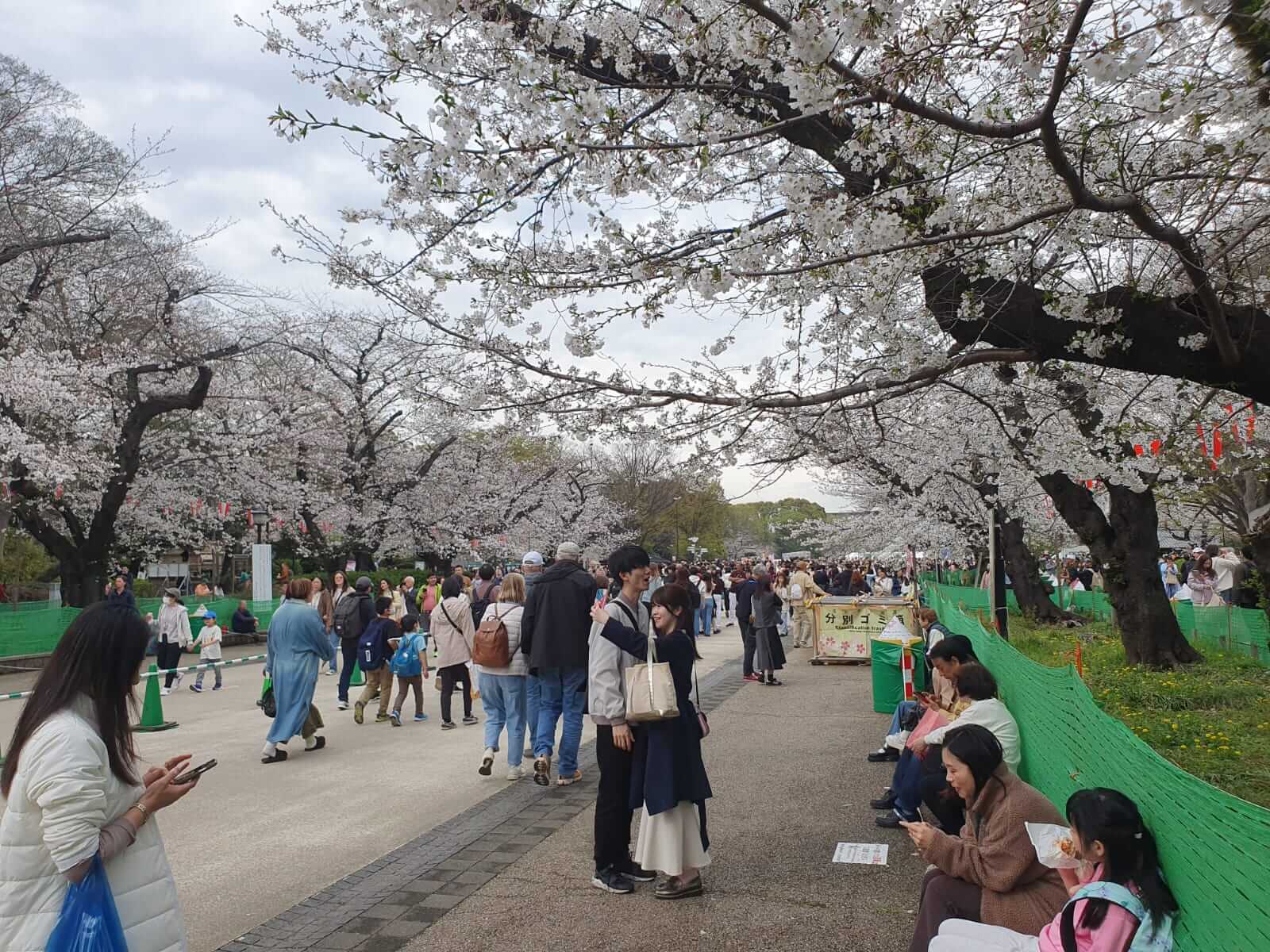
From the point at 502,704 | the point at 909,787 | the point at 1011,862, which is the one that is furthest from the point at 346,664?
the point at 1011,862

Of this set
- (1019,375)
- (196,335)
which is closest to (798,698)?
(1019,375)

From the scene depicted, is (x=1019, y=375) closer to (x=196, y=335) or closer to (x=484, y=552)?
(x=196, y=335)

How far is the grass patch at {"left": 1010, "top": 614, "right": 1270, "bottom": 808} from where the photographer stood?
23.0 feet

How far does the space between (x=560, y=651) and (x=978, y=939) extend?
4483 millimetres

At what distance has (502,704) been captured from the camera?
825cm

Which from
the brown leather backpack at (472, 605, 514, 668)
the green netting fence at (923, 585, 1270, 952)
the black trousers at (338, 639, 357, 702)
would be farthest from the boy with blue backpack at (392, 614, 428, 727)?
the green netting fence at (923, 585, 1270, 952)

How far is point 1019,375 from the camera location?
31.8ft

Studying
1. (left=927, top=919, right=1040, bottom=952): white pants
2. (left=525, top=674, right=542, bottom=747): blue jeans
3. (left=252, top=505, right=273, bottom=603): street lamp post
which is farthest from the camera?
(left=252, top=505, right=273, bottom=603): street lamp post

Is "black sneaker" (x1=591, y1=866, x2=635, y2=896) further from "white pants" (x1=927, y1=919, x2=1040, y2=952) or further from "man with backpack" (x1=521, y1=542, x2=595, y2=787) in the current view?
"man with backpack" (x1=521, y1=542, x2=595, y2=787)

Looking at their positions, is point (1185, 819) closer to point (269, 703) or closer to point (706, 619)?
point (269, 703)

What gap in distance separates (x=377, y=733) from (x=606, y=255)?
6240 mm

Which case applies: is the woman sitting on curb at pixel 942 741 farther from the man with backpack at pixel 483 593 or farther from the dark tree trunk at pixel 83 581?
the dark tree trunk at pixel 83 581

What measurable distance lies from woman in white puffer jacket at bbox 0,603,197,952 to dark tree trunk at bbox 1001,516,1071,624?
61.4 feet

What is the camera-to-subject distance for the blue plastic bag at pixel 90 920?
250 cm
